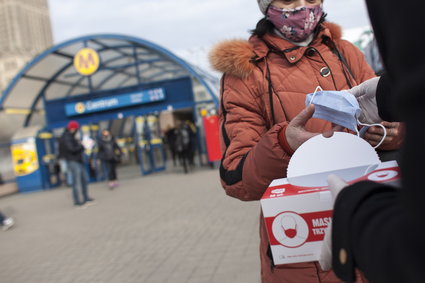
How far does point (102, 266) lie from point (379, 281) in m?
4.30

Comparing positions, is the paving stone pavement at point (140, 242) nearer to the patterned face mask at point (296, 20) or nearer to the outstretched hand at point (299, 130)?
the patterned face mask at point (296, 20)

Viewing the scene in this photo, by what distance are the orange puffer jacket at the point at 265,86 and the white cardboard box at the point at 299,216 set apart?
1.36ft

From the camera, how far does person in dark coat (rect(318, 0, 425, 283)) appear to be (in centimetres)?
52

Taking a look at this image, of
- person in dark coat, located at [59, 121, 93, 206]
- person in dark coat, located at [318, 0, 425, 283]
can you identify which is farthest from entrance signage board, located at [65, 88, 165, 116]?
person in dark coat, located at [318, 0, 425, 283]

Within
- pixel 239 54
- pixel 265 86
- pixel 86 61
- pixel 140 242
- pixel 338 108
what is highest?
pixel 86 61

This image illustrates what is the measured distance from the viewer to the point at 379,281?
62 centimetres

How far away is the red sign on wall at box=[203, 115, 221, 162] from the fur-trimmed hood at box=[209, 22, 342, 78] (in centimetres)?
1058

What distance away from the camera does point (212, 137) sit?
12.4 meters

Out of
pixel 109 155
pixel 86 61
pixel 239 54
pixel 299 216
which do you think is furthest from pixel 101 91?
pixel 299 216

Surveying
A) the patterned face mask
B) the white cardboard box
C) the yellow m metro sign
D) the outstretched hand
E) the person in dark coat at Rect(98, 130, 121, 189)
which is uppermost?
the yellow m metro sign

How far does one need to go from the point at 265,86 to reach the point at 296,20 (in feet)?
0.96

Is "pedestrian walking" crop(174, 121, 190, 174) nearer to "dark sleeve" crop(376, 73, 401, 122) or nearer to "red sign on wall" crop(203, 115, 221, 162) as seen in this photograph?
"red sign on wall" crop(203, 115, 221, 162)

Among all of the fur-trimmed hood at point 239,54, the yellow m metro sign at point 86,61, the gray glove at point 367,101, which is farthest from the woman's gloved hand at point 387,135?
the yellow m metro sign at point 86,61

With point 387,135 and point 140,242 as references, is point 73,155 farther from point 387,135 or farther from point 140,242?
point 387,135
